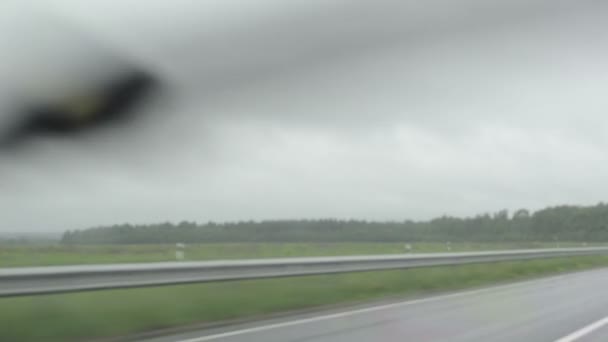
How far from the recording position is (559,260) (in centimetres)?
3738

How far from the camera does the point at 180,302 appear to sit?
13484 mm

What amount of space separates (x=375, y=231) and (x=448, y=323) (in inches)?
541

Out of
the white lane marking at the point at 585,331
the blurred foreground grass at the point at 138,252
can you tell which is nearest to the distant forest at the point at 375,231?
the blurred foreground grass at the point at 138,252

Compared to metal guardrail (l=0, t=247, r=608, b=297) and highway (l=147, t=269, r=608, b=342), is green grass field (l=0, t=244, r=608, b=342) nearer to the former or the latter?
metal guardrail (l=0, t=247, r=608, b=297)

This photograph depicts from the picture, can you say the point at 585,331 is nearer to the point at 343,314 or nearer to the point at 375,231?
the point at 343,314

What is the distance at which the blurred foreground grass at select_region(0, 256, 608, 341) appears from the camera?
1082 cm

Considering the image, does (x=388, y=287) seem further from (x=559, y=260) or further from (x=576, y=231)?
(x=576, y=231)

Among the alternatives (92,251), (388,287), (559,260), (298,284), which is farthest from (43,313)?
(559,260)

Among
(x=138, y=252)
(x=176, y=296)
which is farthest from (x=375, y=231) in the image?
(x=176, y=296)

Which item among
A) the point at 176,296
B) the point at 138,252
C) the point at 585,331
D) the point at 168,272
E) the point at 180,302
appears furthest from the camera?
the point at 138,252

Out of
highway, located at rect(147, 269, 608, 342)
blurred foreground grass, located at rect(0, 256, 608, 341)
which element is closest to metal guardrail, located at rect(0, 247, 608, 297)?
blurred foreground grass, located at rect(0, 256, 608, 341)

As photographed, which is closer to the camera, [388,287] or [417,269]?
[388,287]

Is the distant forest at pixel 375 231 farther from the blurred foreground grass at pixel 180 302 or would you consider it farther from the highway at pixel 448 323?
the highway at pixel 448 323

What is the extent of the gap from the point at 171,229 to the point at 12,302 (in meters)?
4.69
